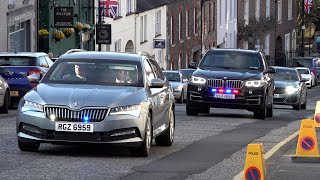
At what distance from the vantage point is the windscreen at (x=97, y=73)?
15836 mm

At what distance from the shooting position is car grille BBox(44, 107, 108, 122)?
48.0 ft

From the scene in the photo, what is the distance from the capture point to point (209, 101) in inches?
1038

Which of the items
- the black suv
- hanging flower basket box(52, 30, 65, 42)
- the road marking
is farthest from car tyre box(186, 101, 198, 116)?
hanging flower basket box(52, 30, 65, 42)

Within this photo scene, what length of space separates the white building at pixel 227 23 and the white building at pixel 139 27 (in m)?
13.8

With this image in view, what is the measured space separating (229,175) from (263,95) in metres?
13.2

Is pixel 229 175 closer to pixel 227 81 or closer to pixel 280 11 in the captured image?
pixel 227 81

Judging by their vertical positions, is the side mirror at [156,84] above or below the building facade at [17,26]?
below

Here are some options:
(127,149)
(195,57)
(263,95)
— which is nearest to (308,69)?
(195,57)

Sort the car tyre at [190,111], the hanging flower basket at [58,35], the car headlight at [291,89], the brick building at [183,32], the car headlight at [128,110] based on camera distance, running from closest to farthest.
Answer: the car headlight at [128,110] < the car tyre at [190,111] < the car headlight at [291,89] < the hanging flower basket at [58,35] < the brick building at [183,32]

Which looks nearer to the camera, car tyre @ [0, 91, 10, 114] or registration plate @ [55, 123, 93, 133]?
registration plate @ [55, 123, 93, 133]

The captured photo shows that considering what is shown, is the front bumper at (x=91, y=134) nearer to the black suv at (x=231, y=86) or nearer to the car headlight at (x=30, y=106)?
the car headlight at (x=30, y=106)

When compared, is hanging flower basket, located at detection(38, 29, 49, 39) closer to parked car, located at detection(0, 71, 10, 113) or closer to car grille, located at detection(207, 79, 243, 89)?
parked car, located at detection(0, 71, 10, 113)

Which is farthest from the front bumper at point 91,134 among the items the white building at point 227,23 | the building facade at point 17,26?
the white building at point 227,23

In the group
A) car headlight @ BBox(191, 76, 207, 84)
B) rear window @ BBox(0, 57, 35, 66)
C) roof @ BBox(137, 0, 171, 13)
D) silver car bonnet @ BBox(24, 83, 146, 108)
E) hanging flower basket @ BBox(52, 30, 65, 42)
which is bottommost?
car headlight @ BBox(191, 76, 207, 84)
